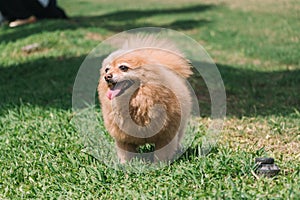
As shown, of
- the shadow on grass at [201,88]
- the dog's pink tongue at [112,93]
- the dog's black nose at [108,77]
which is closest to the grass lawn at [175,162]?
the shadow on grass at [201,88]

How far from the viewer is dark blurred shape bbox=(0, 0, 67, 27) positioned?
13.9m

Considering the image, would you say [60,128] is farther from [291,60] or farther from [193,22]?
[193,22]

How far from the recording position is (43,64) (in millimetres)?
9039

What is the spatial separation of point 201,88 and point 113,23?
860cm

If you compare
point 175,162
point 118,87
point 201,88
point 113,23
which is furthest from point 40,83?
point 113,23

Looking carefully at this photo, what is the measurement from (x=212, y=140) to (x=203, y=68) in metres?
3.73

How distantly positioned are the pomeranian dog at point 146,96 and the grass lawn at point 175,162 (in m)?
0.24

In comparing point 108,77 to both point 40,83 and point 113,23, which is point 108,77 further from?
point 113,23

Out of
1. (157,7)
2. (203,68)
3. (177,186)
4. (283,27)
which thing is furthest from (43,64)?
(157,7)

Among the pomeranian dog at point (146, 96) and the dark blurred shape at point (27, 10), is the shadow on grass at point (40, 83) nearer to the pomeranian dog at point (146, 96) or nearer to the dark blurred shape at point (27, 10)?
the pomeranian dog at point (146, 96)

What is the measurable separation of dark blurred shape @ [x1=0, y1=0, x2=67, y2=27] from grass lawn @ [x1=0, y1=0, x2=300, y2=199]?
831mm

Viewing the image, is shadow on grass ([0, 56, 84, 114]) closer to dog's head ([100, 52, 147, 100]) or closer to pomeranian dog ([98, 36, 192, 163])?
pomeranian dog ([98, 36, 192, 163])

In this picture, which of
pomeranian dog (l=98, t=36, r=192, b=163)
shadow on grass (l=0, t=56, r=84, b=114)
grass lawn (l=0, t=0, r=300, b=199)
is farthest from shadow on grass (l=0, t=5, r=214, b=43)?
pomeranian dog (l=98, t=36, r=192, b=163)

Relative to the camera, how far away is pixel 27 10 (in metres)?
14.2
